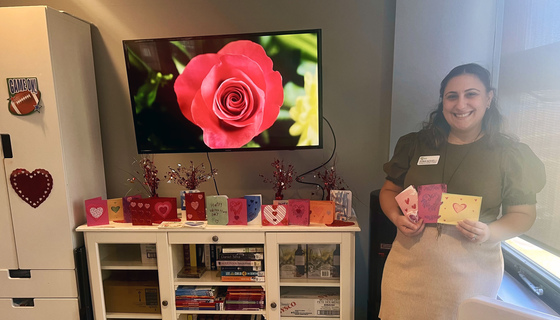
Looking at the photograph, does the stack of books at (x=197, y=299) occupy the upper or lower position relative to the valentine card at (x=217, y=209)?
lower

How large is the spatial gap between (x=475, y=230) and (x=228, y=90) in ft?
4.42

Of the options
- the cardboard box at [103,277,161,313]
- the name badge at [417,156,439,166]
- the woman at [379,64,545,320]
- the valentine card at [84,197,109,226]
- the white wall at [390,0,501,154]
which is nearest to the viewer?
the woman at [379,64,545,320]

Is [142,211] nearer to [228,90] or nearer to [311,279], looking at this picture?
[228,90]

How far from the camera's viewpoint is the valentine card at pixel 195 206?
1697 mm

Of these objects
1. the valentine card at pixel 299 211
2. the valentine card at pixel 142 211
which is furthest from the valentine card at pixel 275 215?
the valentine card at pixel 142 211

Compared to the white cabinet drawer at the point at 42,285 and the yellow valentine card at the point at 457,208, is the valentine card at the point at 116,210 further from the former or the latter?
the yellow valentine card at the point at 457,208

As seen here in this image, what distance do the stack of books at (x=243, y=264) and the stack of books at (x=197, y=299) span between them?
137mm

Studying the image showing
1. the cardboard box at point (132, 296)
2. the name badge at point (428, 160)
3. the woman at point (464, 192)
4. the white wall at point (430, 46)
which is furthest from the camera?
the cardboard box at point (132, 296)

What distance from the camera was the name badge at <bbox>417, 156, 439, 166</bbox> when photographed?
1.18 m

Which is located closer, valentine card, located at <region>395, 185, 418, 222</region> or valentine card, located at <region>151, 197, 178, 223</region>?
valentine card, located at <region>395, 185, 418, 222</region>

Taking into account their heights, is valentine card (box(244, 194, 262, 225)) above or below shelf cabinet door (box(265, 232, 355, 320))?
above

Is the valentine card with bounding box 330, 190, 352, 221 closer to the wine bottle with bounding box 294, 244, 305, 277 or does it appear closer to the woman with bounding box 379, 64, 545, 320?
the wine bottle with bounding box 294, 244, 305, 277

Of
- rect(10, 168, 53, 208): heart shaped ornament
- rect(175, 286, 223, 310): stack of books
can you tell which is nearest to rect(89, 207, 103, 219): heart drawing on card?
rect(10, 168, 53, 208): heart shaped ornament

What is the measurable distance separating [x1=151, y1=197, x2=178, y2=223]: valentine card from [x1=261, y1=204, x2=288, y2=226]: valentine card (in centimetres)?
54
